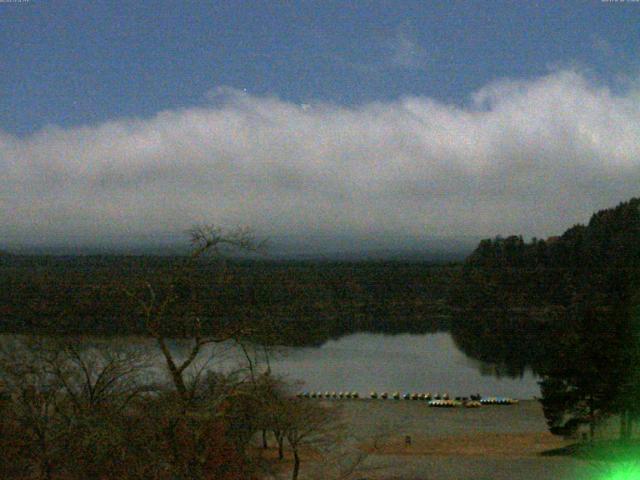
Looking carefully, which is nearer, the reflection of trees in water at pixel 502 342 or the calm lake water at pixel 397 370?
the calm lake water at pixel 397 370

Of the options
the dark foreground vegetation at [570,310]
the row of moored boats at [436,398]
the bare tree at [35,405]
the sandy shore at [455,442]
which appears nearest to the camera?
the bare tree at [35,405]

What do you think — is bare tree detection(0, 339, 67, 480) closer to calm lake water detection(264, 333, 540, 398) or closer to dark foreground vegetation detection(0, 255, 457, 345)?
dark foreground vegetation detection(0, 255, 457, 345)

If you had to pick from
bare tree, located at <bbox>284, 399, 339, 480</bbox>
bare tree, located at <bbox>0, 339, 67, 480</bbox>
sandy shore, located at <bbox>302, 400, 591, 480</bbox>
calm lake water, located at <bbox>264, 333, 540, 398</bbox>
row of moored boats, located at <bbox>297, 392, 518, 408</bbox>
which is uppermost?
bare tree, located at <bbox>0, 339, 67, 480</bbox>

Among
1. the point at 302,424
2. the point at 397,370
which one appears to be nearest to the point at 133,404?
the point at 302,424

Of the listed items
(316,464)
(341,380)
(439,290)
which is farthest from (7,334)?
(439,290)

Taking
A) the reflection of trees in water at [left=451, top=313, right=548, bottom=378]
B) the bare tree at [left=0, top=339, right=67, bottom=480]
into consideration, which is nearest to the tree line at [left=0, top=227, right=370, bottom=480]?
the bare tree at [left=0, top=339, right=67, bottom=480]

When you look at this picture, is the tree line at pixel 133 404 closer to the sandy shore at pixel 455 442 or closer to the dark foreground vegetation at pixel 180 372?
the dark foreground vegetation at pixel 180 372

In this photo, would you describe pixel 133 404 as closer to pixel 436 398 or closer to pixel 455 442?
pixel 455 442

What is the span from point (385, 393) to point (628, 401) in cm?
1234

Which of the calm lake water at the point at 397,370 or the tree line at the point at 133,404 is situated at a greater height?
the tree line at the point at 133,404

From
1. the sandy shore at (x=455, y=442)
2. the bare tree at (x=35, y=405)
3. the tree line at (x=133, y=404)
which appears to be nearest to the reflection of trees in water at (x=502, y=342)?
the sandy shore at (x=455, y=442)

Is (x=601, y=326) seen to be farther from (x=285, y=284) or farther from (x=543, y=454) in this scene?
(x=285, y=284)

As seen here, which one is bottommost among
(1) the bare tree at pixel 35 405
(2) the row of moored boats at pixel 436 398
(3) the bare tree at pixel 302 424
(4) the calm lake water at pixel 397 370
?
(4) the calm lake water at pixel 397 370

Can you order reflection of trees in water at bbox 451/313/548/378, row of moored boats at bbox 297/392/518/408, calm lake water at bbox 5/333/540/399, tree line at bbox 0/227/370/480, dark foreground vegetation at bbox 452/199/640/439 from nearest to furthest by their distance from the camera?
tree line at bbox 0/227/370/480 < dark foreground vegetation at bbox 452/199/640/439 < row of moored boats at bbox 297/392/518/408 < calm lake water at bbox 5/333/540/399 < reflection of trees in water at bbox 451/313/548/378
